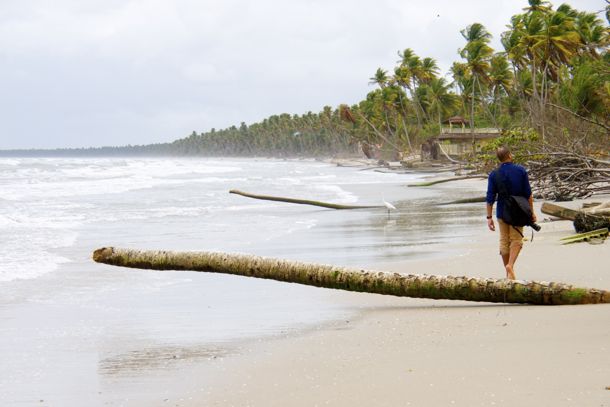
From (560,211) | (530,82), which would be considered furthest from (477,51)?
(560,211)

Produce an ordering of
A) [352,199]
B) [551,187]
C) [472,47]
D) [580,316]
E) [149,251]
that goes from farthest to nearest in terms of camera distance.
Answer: [472,47]
[352,199]
[551,187]
[149,251]
[580,316]

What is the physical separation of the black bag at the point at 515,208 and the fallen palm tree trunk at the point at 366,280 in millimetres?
1286

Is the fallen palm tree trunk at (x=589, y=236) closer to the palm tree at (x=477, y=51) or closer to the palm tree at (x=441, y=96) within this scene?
the palm tree at (x=477, y=51)

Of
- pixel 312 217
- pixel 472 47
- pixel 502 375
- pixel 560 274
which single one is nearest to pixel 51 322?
pixel 502 375

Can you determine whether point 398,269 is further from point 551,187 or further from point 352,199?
point 352,199

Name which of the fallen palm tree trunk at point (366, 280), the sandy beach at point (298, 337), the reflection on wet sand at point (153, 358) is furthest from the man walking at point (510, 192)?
the reflection on wet sand at point (153, 358)

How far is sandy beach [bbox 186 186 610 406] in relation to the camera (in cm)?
467

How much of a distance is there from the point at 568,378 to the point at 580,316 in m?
2.05

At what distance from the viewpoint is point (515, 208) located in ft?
28.2

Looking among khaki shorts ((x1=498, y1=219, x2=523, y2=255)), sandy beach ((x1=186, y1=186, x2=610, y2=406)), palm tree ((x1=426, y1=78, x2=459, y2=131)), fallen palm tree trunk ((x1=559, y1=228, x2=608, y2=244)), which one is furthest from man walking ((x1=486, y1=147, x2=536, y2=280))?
palm tree ((x1=426, y1=78, x2=459, y2=131))

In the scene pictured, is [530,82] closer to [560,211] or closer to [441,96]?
[441,96]

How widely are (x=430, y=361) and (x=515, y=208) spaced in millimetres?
3555

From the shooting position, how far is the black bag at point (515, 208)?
8.57m

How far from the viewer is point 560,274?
→ 9.22 m
